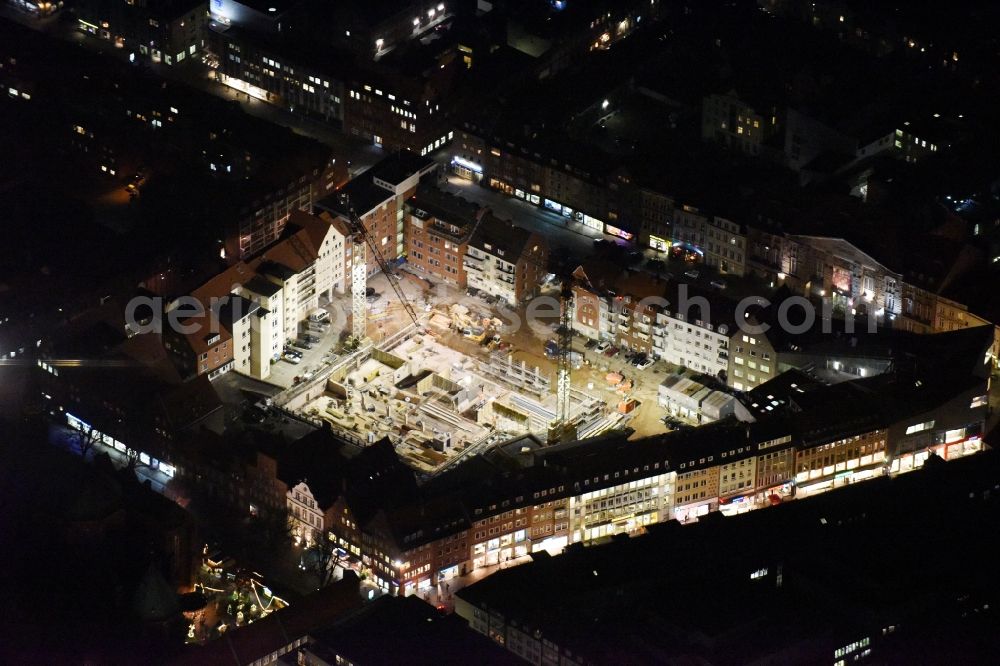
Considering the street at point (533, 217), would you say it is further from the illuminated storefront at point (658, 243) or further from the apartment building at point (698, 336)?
the apartment building at point (698, 336)

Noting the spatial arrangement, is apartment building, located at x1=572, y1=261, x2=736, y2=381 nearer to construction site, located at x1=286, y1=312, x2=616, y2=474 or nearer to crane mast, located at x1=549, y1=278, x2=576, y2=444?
crane mast, located at x1=549, y1=278, x2=576, y2=444

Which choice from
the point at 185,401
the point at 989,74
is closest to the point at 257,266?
the point at 185,401

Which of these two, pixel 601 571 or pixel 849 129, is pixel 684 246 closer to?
pixel 849 129

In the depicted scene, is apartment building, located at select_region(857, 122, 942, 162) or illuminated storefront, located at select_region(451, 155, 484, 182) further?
illuminated storefront, located at select_region(451, 155, 484, 182)

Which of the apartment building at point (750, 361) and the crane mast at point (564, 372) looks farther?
the apartment building at point (750, 361)

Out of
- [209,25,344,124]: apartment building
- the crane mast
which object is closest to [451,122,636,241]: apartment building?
the crane mast

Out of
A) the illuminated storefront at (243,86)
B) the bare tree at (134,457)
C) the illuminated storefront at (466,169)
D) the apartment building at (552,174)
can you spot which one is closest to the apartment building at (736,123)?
the apartment building at (552,174)
